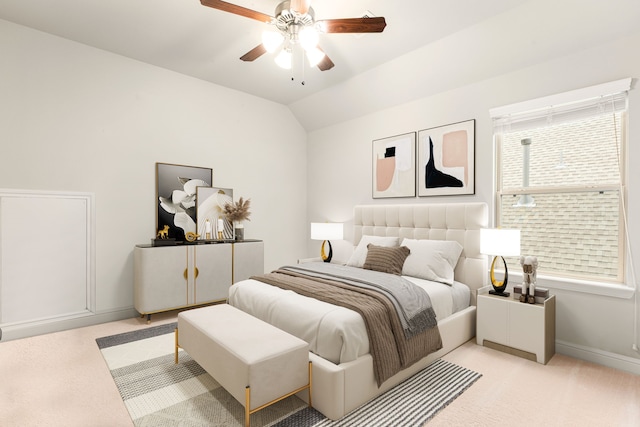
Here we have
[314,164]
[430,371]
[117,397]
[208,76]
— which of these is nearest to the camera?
[117,397]

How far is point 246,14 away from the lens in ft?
7.25

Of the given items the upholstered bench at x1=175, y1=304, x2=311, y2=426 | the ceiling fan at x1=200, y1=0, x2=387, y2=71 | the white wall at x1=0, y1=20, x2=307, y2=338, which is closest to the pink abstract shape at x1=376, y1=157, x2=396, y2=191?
the white wall at x1=0, y1=20, x2=307, y2=338

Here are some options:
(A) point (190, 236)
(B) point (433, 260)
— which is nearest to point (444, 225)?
(B) point (433, 260)

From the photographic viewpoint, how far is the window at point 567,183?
2652mm

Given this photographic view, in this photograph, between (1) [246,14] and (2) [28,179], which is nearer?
(1) [246,14]

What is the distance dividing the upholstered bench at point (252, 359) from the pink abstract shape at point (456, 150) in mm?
2665

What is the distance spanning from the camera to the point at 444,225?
358 cm

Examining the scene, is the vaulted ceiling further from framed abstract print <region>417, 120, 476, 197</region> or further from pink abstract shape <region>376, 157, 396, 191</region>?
pink abstract shape <region>376, 157, 396, 191</region>

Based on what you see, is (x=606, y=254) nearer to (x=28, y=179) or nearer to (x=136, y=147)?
(x=136, y=147)

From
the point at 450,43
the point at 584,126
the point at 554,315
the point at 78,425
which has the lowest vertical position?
the point at 78,425

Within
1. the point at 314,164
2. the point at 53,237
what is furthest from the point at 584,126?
the point at 53,237

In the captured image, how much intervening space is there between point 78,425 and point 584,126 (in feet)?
14.4

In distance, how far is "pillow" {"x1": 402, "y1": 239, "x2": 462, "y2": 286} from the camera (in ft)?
10.3

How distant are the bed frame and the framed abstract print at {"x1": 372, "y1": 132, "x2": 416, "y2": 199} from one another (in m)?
0.25
